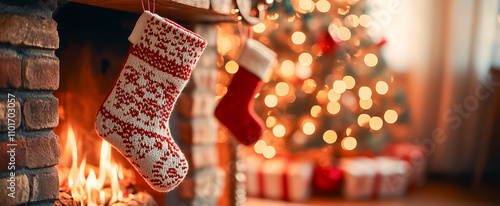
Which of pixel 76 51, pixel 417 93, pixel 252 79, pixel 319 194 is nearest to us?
pixel 76 51

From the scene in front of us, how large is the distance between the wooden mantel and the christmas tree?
119cm

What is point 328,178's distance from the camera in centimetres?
246

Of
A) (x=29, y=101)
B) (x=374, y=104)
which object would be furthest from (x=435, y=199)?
(x=29, y=101)

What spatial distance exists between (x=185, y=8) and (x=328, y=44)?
56.6 inches

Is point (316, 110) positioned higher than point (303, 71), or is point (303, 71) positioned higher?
point (303, 71)

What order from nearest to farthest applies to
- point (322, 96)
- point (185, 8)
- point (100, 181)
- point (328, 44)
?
1. point (185, 8)
2. point (100, 181)
3. point (328, 44)
4. point (322, 96)

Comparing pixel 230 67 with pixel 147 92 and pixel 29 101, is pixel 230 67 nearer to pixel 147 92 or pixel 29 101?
pixel 147 92

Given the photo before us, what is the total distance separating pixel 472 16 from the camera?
106 inches

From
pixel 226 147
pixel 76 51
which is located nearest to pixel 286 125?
pixel 226 147

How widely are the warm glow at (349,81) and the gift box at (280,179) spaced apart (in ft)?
1.69

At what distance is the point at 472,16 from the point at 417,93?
1.94 ft

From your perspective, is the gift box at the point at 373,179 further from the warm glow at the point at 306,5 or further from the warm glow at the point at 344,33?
the warm glow at the point at 306,5

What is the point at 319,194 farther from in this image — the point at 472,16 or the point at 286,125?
the point at 472,16

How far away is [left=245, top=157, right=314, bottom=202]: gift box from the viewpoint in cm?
234
